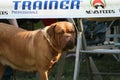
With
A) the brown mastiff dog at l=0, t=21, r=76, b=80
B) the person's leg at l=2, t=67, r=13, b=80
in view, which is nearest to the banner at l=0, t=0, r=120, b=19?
the brown mastiff dog at l=0, t=21, r=76, b=80

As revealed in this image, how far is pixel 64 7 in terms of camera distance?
5.16m

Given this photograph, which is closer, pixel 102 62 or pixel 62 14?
→ pixel 62 14

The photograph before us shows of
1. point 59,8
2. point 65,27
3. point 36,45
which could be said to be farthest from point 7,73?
point 65,27

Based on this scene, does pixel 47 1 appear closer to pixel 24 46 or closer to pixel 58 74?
pixel 24 46

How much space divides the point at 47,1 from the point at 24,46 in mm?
592

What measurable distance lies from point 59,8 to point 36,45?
0.53 meters

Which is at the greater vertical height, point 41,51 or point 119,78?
point 41,51

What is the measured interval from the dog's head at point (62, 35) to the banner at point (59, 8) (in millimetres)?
352

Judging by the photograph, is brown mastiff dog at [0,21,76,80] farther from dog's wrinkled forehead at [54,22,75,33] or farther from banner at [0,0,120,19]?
banner at [0,0,120,19]

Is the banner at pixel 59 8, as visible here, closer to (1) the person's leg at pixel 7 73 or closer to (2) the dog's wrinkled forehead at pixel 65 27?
(2) the dog's wrinkled forehead at pixel 65 27

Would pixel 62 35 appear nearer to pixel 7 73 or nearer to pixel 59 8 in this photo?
pixel 59 8

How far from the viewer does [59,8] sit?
5.17m

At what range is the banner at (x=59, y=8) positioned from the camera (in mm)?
5074

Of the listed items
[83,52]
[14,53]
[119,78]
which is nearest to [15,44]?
[14,53]
